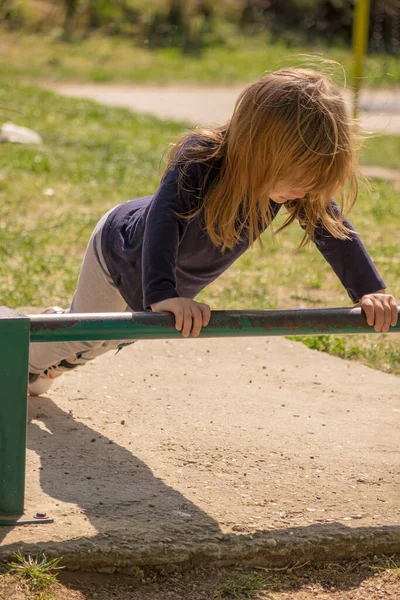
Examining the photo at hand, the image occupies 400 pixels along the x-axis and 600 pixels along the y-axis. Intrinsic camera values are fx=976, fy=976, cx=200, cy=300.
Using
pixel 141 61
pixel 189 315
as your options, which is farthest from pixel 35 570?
pixel 141 61

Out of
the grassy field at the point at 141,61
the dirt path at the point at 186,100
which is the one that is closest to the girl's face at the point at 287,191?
the dirt path at the point at 186,100

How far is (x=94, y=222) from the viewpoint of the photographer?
5.68 meters

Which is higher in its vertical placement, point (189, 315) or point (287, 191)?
point (287, 191)

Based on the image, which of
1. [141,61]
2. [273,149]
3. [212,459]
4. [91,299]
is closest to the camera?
[273,149]

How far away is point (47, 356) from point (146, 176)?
4.18 m

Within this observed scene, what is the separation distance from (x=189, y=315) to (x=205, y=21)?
15.0 metres

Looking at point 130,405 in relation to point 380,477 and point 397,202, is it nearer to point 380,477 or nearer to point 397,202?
point 380,477

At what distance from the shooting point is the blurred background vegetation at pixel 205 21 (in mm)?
15750

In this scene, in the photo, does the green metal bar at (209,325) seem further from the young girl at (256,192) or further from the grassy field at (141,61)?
the grassy field at (141,61)

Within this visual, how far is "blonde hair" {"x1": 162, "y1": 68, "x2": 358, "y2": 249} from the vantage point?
2.34 m

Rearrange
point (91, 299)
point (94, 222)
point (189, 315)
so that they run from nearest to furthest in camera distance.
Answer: point (189, 315)
point (91, 299)
point (94, 222)

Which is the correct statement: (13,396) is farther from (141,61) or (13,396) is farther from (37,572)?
(141,61)

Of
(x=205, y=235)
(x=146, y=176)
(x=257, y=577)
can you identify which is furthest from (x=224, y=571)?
(x=146, y=176)

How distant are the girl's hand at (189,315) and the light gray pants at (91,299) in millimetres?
597
